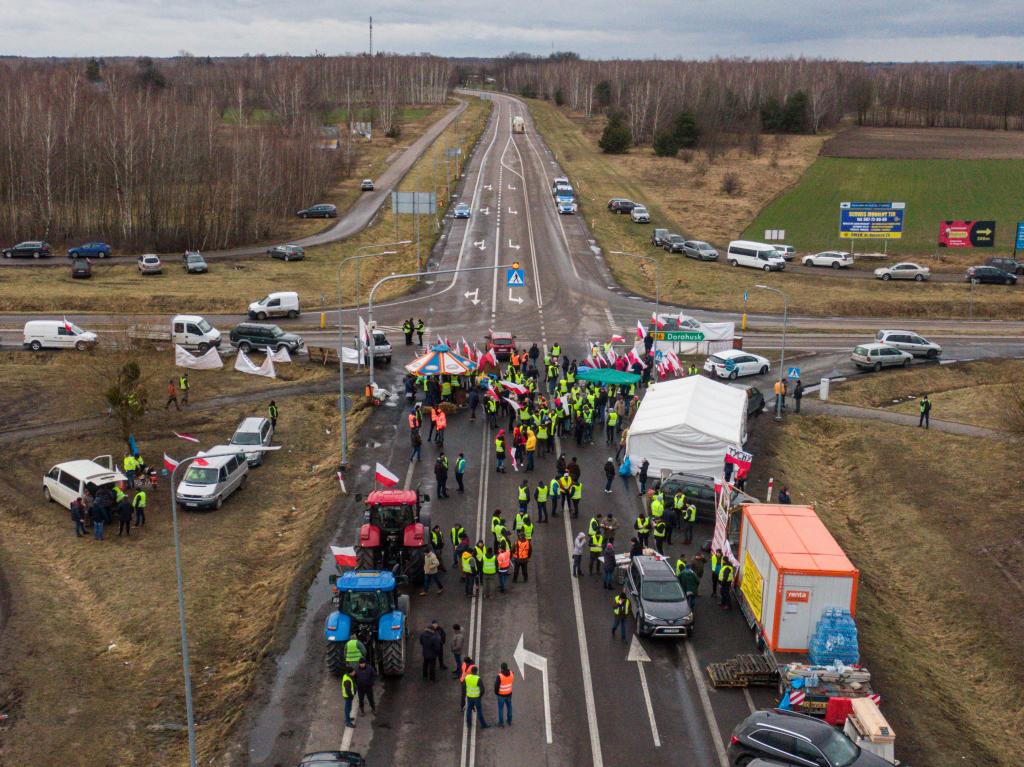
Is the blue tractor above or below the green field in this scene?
below

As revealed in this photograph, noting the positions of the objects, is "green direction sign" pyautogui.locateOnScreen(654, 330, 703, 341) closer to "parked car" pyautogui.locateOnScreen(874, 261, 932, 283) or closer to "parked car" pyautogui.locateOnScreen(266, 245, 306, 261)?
"parked car" pyautogui.locateOnScreen(874, 261, 932, 283)

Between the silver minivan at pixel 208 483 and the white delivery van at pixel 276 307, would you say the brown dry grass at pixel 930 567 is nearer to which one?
the silver minivan at pixel 208 483

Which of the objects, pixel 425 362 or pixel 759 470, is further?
pixel 425 362

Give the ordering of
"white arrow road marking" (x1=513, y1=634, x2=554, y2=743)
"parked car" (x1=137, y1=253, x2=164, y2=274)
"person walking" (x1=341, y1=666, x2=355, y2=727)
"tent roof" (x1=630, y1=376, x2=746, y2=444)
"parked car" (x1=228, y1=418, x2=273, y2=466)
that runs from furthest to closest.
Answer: "parked car" (x1=137, y1=253, x2=164, y2=274)
"parked car" (x1=228, y1=418, x2=273, y2=466)
"tent roof" (x1=630, y1=376, x2=746, y2=444)
"white arrow road marking" (x1=513, y1=634, x2=554, y2=743)
"person walking" (x1=341, y1=666, x2=355, y2=727)

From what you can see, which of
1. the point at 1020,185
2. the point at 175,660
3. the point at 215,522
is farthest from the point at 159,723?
the point at 1020,185

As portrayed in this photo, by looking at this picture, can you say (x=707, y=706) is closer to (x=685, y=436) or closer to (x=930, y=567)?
(x=930, y=567)

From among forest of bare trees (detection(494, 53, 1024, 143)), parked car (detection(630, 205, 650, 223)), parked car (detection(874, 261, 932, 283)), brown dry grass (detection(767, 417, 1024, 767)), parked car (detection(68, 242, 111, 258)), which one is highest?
forest of bare trees (detection(494, 53, 1024, 143))

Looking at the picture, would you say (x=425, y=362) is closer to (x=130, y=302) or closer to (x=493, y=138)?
(x=130, y=302)

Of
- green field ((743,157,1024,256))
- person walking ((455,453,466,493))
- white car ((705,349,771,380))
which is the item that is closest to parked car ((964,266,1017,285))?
green field ((743,157,1024,256))
